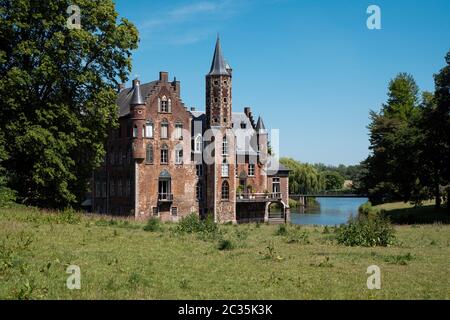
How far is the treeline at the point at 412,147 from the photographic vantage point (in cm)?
4288

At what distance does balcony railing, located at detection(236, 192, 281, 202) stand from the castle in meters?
0.22

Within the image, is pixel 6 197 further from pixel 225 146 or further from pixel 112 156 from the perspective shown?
pixel 225 146

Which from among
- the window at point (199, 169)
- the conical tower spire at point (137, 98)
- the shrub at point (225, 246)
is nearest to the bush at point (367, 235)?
the shrub at point (225, 246)

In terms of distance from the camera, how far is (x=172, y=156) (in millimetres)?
51375

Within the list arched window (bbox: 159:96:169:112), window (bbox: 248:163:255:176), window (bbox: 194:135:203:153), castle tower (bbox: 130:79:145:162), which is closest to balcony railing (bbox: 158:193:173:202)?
castle tower (bbox: 130:79:145:162)

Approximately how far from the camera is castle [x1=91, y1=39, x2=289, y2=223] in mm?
49656

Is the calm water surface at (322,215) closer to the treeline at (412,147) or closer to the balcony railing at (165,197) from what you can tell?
the treeline at (412,147)

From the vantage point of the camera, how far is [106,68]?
1351 inches

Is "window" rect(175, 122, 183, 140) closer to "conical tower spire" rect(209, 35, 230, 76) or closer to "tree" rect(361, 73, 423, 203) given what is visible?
"conical tower spire" rect(209, 35, 230, 76)

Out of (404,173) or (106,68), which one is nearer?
(106,68)
